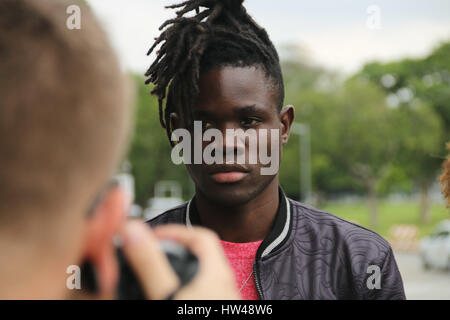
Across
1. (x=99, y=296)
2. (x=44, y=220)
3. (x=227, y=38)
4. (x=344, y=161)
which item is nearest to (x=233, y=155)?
(x=227, y=38)

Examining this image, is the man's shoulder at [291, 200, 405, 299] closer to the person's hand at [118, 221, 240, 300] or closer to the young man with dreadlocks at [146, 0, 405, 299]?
the young man with dreadlocks at [146, 0, 405, 299]

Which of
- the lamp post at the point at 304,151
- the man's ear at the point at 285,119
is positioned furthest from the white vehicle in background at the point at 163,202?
the man's ear at the point at 285,119

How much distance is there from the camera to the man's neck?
225 centimetres

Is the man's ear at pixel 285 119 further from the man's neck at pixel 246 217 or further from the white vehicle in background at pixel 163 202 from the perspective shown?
the white vehicle in background at pixel 163 202

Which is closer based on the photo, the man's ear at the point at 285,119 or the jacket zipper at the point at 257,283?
the jacket zipper at the point at 257,283

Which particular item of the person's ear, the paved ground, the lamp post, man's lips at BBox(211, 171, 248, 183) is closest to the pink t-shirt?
man's lips at BBox(211, 171, 248, 183)

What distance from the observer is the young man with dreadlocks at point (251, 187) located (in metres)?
2.10

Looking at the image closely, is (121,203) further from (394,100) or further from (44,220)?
(394,100)

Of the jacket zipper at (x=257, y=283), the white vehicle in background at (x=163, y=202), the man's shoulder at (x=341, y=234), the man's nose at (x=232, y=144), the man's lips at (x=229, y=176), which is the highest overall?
the man's nose at (x=232, y=144)

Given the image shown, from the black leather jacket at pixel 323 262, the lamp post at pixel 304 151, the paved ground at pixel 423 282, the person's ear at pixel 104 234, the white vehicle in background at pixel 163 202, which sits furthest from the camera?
the white vehicle in background at pixel 163 202

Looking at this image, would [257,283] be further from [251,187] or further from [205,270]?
[205,270]

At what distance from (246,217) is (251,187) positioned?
171 millimetres

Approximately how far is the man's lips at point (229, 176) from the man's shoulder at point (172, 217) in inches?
16.9

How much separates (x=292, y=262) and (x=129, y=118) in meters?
1.27
